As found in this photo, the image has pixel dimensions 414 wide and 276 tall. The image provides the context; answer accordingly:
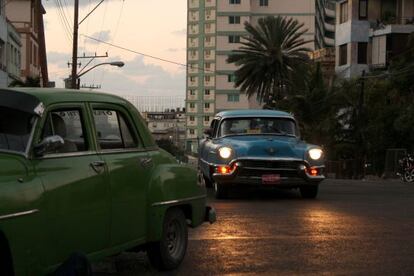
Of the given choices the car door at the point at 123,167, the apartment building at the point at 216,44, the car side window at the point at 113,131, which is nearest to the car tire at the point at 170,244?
the car door at the point at 123,167

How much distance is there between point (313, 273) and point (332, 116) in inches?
1473

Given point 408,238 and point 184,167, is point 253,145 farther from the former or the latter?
point 184,167

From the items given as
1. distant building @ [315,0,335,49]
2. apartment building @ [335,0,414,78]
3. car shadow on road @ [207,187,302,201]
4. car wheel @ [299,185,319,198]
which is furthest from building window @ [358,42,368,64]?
distant building @ [315,0,335,49]

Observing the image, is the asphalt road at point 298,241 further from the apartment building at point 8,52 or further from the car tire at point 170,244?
the apartment building at point 8,52

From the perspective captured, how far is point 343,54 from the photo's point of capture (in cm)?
5656

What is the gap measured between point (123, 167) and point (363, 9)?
50.2 metres

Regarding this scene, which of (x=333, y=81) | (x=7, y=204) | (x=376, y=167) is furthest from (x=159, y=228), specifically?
(x=333, y=81)

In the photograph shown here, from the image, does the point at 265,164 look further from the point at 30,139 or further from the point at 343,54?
the point at 343,54

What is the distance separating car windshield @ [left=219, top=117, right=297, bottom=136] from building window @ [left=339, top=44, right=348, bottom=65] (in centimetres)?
4212

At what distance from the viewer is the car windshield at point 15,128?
5070 millimetres

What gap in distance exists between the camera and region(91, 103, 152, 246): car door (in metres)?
6.02

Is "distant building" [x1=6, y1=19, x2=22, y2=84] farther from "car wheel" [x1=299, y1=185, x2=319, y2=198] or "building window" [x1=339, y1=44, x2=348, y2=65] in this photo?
"car wheel" [x1=299, y1=185, x2=319, y2=198]

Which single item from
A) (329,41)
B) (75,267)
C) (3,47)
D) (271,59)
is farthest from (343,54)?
(329,41)

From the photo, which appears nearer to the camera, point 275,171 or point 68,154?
point 68,154
